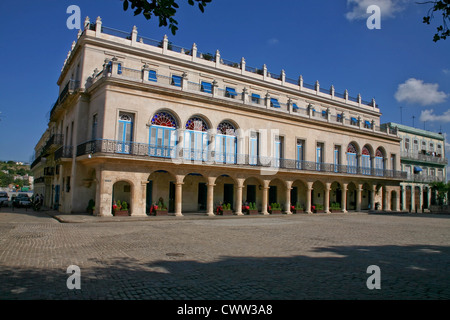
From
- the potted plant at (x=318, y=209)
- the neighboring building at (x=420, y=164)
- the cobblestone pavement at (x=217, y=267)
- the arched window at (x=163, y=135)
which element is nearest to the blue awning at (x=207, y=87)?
the arched window at (x=163, y=135)

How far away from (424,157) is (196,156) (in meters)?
35.5

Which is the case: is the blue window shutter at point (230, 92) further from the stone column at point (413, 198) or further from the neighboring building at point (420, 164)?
the stone column at point (413, 198)

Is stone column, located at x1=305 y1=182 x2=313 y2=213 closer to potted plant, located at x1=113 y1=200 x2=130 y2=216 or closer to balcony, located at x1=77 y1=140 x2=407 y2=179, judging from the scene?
balcony, located at x1=77 y1=140 x2=407 y2=179

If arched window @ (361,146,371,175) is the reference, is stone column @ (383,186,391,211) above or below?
below

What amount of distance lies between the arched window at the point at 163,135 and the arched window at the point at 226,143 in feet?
11.7

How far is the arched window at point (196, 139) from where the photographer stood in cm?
2250

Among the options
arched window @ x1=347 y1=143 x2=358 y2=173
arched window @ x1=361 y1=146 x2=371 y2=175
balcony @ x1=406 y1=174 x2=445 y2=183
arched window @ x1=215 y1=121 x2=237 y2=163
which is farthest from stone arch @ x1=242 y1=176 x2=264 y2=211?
balcony @ x1=406 y1=174 x2=445 y2=183

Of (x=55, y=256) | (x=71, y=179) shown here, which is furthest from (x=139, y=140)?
(x=55, y=256)

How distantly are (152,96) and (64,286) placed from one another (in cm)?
1682

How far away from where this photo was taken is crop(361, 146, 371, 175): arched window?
1304 inches

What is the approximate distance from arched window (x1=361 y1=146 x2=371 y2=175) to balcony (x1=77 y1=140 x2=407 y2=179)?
8.02ft

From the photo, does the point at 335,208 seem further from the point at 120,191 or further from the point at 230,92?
the point at 120,191

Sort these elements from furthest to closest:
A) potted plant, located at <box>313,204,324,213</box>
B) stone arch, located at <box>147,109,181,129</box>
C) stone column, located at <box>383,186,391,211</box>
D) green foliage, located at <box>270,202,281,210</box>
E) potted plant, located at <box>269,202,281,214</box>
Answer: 1. stone column, located at <box>383,186,391,211</box>
2. potted plant, located at <box>313,204,324,213</box>
3. green foliage, located at <box>270,202,281,210</box>
4. potted plant, located at <box>269,202,281,214</box>
5. stone arch, located at <box>147,109,181,129</box>
